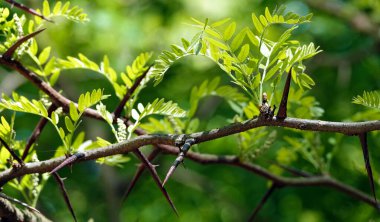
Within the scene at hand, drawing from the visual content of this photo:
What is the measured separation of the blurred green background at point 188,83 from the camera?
10.4 feet

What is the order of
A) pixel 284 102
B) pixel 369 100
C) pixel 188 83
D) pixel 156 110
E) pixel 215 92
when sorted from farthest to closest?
pixel 188 83, pixel 215 92, pixel 156 110, pixel 369 100, pixel 284 102

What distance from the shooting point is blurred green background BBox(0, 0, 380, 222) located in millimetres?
3182

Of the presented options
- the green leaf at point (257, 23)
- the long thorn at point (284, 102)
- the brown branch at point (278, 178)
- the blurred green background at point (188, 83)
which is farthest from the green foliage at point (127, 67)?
the blurred green background at point (188, 83)

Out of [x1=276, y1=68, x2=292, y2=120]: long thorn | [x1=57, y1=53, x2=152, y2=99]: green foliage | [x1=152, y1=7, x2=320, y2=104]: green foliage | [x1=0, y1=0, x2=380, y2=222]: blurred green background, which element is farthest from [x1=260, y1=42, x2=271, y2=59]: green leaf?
[x1=0, y1=0, x2=380, y2=222]: blurred green background

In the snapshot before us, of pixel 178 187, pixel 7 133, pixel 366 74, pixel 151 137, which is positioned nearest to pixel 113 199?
pixel 178 187

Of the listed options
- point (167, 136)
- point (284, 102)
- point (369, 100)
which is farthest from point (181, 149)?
point (369, 100)

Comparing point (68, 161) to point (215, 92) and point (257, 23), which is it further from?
point (215, 92)

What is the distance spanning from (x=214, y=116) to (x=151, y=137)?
7.58 feet

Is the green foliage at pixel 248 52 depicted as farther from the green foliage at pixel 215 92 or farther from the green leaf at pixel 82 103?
the green foliage at pixel 215 92

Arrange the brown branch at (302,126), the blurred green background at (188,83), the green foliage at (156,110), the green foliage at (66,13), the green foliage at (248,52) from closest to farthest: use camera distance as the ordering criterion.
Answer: the brown branch at (302,126) → the green foliage at (248,52) → the green foliage at (156,110) → the green foliage at (66,13) → the blurred green background at (188,83)

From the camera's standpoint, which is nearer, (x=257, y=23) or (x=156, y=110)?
(x=257, y=23)

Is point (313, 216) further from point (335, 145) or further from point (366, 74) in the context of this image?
point (335, 145)

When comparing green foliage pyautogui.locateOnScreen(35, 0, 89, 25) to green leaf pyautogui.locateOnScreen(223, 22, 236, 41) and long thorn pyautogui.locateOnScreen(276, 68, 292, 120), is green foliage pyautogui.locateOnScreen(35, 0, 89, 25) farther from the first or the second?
long thorn pyautogui.locateOnScreen(276, 68, 292, 120)

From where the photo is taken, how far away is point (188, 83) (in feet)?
11.3
